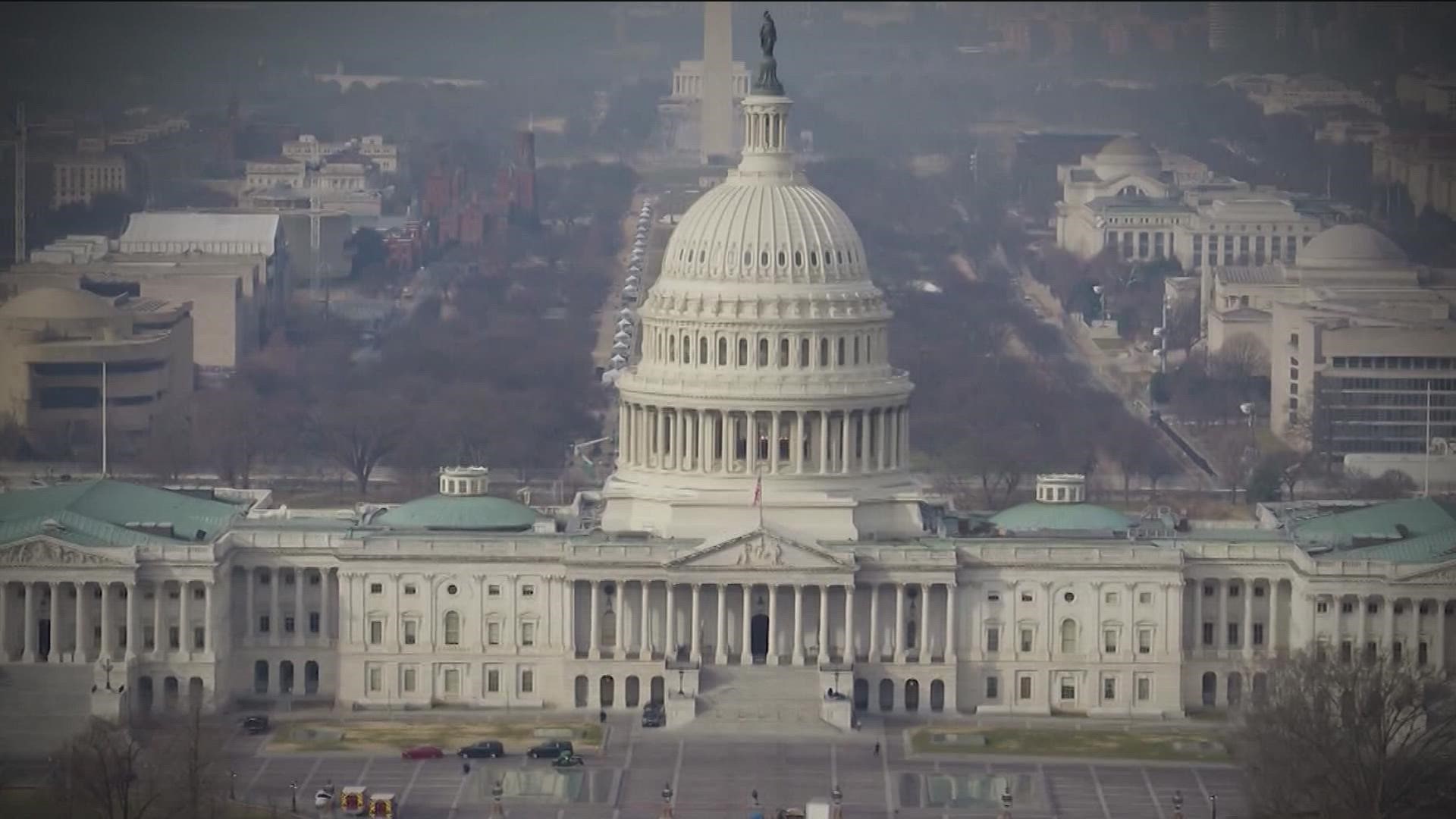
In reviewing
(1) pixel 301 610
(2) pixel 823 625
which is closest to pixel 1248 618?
(2) pixel 823 625

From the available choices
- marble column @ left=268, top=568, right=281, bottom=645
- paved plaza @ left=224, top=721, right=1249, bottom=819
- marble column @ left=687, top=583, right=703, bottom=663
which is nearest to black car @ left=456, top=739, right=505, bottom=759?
paved plaza @ left=224, top=721, right=1249, bottom=819

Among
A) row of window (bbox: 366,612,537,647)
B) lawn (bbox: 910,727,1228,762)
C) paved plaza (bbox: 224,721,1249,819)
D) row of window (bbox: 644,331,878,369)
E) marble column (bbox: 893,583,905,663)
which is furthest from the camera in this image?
row of window (bbox: 644,331,878,369)

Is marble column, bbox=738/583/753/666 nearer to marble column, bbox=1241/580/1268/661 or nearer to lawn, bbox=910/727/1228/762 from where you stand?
lawn, bbox=910/727/1228/762

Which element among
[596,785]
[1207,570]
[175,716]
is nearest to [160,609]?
[175,716]

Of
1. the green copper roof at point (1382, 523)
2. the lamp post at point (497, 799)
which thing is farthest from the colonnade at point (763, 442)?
the lamp post at point (497, 799)

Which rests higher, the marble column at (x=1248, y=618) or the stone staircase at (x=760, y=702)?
the marble column at (x=1248, y=618)

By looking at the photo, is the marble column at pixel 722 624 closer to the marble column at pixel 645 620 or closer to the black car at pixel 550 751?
the marble column at pixel 645 620
